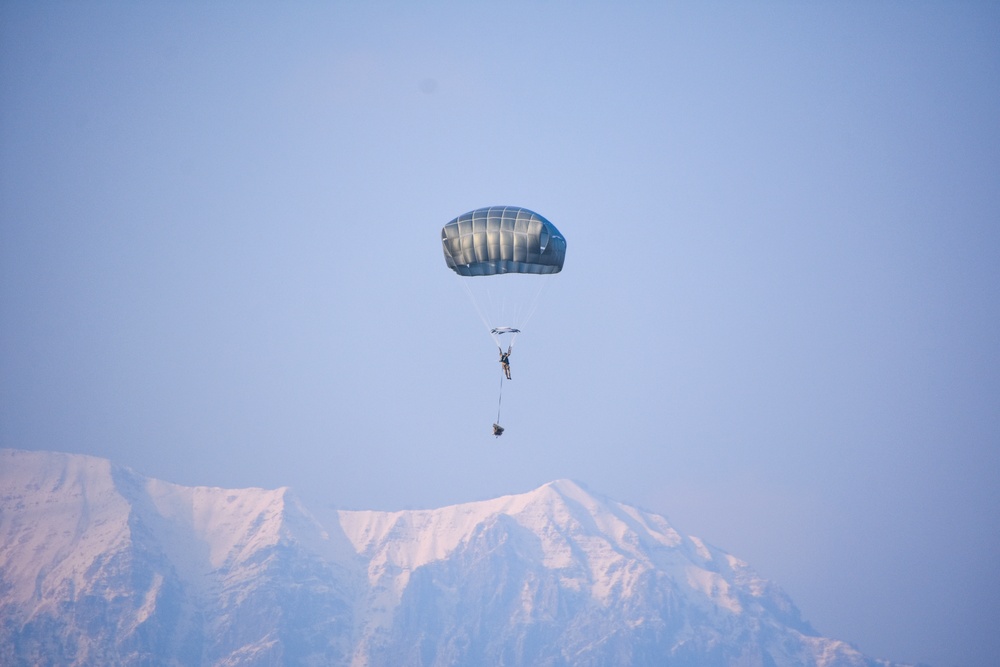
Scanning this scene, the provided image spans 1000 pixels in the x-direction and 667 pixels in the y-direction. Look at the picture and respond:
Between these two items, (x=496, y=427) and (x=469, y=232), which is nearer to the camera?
(x=496, y=427)

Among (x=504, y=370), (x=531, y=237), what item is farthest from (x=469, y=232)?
(x=504, y=370)

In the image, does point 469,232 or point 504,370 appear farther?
point 469,232

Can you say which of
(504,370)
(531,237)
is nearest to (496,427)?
(504,370)

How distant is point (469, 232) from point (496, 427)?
19.5m

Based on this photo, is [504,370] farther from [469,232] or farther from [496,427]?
[469,232]

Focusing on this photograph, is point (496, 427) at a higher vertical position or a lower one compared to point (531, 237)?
lower

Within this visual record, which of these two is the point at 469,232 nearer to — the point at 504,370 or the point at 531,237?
the point at 531,237

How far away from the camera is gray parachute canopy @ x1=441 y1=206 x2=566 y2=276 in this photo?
332 ft

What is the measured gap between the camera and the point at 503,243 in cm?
10181

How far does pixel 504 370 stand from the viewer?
316 ft

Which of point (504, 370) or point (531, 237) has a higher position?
point (531, 237)

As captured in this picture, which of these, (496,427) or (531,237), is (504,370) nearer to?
(496,427)

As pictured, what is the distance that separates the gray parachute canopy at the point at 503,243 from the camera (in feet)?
332

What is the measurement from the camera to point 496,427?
9562cm
